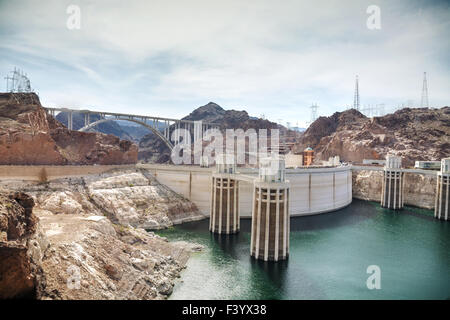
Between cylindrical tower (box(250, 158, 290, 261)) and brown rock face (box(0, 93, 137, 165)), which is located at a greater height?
brown rock face (box(0, 93, 137, 165))

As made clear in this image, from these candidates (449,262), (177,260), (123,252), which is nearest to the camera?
(123,252)

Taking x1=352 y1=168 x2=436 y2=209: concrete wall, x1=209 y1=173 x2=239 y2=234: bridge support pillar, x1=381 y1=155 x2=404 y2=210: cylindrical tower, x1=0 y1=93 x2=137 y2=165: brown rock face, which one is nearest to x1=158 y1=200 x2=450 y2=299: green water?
x1=209 y1=173 x2=239 y2=234: bridge support pillar

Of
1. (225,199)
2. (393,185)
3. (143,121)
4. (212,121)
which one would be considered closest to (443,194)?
(393,185)

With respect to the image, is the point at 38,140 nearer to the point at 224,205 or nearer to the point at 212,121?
the point at 224,205

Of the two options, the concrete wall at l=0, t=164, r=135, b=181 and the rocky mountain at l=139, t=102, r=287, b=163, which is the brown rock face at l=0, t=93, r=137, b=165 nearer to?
the concrete wall at l=0, t=164, r=135, b=181

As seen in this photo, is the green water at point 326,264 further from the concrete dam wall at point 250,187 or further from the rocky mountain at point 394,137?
the rocky mountain at point 394,137

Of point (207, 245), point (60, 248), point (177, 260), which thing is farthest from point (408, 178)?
point (60, 248)

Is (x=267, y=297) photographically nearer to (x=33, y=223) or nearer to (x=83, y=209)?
(x=33, y=223)
